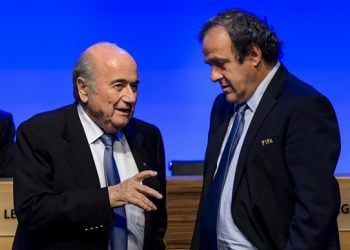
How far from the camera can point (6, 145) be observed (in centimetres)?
298

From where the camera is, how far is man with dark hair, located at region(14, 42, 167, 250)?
1856mm

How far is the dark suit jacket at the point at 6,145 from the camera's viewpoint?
2.87m

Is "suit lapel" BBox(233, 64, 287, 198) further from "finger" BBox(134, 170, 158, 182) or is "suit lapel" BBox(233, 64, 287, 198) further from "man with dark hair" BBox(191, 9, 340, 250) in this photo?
"finger" BBox(134, 170, 158, 182)

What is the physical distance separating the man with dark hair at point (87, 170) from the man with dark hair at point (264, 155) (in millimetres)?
205

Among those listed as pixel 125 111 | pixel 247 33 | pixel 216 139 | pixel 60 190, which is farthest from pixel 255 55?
pixel 60 190

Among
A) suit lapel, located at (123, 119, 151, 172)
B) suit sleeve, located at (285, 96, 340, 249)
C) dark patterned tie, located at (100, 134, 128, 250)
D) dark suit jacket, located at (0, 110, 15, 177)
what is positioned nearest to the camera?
suit sleeve, located at (285, 96, 340, 249)

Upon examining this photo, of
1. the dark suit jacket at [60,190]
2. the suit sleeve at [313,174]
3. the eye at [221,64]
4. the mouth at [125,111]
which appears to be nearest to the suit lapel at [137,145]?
the dark suit jacket at [60,190]

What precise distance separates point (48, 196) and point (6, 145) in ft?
3.84

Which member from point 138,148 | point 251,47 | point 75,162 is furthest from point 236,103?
point 75,162

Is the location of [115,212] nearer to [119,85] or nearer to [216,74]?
[119,85]

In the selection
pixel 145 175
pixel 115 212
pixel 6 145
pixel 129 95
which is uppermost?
pixel 129 95

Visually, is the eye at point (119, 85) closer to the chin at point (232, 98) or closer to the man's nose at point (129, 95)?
the man's nose at point (129, 95)

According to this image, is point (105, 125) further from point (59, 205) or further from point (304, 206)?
point (304, 206)

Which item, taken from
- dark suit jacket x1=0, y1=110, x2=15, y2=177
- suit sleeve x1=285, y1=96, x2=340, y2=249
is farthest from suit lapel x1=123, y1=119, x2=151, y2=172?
dark suit jacket x1=0, y1=110, x2=15, y2=177
